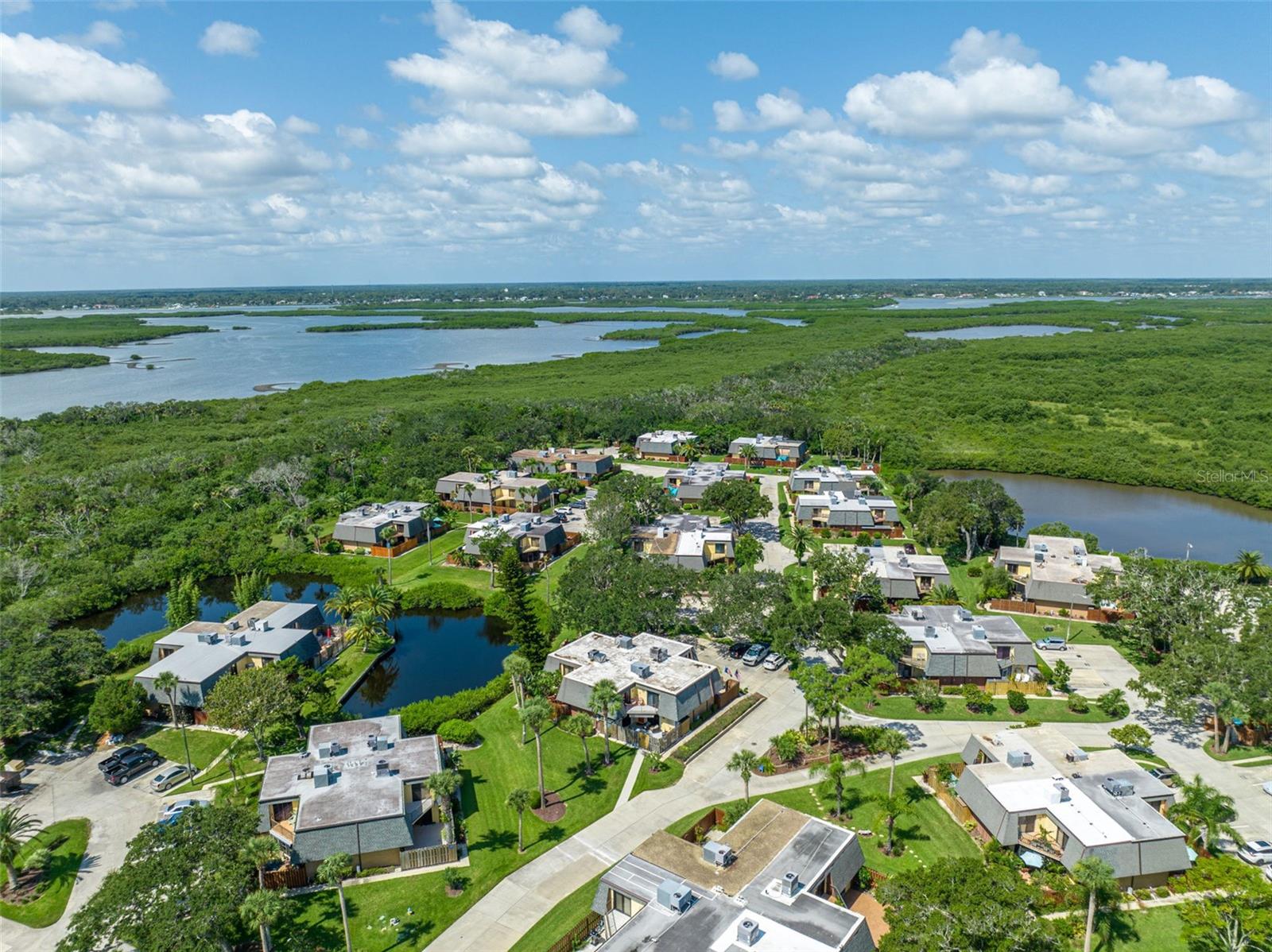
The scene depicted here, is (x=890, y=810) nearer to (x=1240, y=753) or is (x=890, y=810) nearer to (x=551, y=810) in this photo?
(x=551, y=810)

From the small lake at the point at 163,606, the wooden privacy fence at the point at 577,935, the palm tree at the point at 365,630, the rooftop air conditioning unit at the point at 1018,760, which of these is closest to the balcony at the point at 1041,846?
the rooftop air conditioning unit at the point at 1018,760

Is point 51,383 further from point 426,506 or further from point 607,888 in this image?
point 607,888

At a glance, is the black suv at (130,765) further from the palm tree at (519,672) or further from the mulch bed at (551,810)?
the mulch bed at (551,810)

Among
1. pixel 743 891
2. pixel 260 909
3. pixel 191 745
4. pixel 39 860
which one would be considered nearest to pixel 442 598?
pixel 191 745

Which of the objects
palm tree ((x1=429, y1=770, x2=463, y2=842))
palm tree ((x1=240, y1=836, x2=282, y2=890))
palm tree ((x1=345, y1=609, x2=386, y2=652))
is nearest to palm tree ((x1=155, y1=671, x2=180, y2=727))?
palm tree ((x1=345, y1=609, x2=386, y2=652))

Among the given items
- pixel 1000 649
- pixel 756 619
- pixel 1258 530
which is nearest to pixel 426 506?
pixel 756 619

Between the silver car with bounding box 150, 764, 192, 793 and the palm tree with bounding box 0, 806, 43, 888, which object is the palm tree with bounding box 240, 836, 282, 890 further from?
the silver car with bounding box 150, 764, 192, 793
